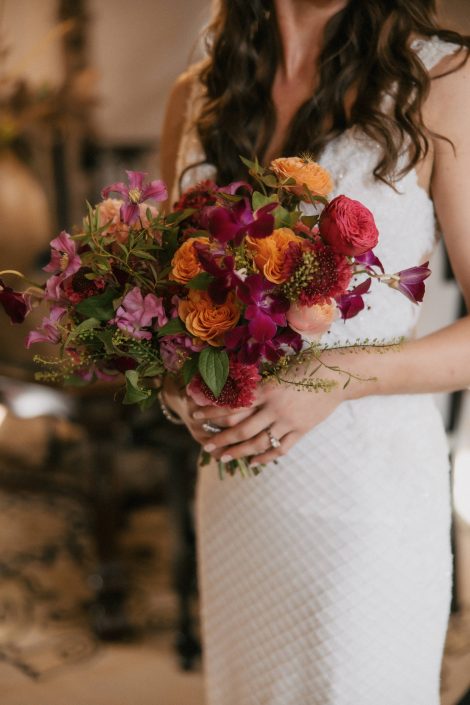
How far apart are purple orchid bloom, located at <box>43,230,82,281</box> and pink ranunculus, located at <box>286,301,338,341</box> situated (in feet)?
1.00

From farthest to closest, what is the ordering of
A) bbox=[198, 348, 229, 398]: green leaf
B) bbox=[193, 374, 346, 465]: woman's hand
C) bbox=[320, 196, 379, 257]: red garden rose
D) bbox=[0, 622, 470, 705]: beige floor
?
1. bbox=[0, 622, 470, 705]: beige floor
2. bbox=[193, 374, 346, 465]: woman's hand
3. bbox=[198, 348, 229, 398]: green leaf
4. bbox=[320, 196, 379, 257]: red garden rose

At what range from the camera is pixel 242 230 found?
940mm

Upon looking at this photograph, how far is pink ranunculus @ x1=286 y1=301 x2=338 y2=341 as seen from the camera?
953mm

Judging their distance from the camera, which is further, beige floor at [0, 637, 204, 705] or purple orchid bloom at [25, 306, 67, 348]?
beige floor at [0, 637, 204, 705]

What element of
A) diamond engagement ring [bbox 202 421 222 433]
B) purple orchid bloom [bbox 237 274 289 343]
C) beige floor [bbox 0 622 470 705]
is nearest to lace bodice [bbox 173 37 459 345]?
diamond engagement ring [bbox 202 421 222 433]

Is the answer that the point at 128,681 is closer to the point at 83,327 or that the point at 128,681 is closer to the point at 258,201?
the point at 83,327

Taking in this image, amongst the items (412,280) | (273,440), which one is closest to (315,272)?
(412,280)

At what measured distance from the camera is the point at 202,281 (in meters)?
0.98

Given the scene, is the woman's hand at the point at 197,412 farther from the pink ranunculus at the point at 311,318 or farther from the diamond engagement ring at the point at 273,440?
the pink ranunculus at the point at 311,318

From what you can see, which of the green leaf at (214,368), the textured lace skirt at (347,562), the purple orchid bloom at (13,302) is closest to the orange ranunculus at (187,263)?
the green leaf at (214,368)

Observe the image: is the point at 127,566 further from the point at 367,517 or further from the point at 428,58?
the point at 428,58

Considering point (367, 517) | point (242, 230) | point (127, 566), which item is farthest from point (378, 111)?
point (127, 566)

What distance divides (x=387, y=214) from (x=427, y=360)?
26cm

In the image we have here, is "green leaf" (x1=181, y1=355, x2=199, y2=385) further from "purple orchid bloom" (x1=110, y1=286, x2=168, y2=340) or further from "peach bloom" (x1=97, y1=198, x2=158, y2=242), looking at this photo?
"peach bloom" (x1=97, y1=198, x2=158, y2=242)
